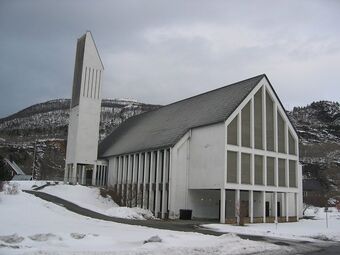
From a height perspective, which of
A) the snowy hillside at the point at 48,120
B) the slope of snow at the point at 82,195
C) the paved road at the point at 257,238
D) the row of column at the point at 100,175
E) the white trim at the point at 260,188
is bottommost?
the paved road at the point at 257,238

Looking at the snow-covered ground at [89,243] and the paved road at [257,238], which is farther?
the paved road at [257,238]

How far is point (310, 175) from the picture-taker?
5512 inches

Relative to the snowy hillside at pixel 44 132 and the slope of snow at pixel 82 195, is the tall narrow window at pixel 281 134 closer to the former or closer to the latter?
the slope of snow at pixel 82 195

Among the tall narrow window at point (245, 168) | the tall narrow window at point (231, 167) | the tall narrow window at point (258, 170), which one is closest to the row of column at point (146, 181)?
the tall narrow window at point (231, 167)

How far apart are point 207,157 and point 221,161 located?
2486 millimetres

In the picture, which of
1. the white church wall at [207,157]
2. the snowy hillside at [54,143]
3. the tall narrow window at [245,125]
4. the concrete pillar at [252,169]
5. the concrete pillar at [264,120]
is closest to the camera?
the white church wall at [207,157]

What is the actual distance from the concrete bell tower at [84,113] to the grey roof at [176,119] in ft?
10.6

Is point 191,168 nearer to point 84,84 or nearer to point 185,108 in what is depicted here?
point 185,108

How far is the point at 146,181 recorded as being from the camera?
156 ft

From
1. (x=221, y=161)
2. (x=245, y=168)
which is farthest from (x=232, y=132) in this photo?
(x=245, y=168)

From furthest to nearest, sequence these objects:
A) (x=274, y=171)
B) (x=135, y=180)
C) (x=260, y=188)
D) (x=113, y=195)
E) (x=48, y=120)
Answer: (x=48, y=120) < (x=113, y=195) < (x=135, y=180) < (x=274, y=171) < (x=260, y=188)

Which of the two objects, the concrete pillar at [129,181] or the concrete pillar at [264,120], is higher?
the concrete pillar at [264,120]

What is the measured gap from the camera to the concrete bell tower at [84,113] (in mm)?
57125

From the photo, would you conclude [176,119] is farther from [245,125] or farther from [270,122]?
[270,122]
